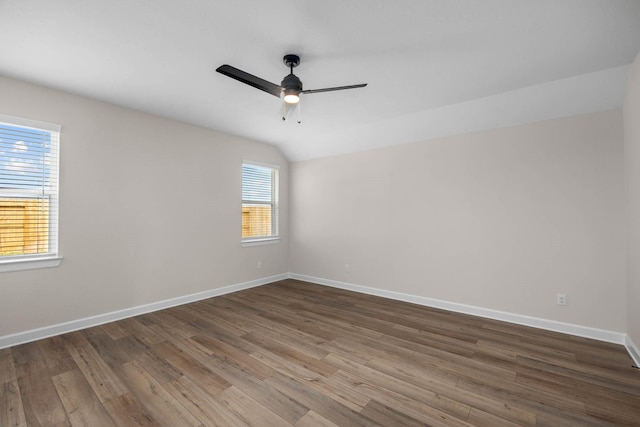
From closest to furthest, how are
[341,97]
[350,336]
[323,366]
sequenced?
[323,366]
[350,336]
[341,97]

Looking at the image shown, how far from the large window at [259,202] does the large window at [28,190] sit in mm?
2439

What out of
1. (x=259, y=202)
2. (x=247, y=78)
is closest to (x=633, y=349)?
(x=247, y=78)

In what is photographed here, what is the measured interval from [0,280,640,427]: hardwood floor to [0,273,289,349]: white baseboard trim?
0.39 ft

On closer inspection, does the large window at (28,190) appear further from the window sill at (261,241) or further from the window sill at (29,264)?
the window sill at (261,241)

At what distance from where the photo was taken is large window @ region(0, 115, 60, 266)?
9.00 feet

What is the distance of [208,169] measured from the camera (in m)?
4.33

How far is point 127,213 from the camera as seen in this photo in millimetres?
3488

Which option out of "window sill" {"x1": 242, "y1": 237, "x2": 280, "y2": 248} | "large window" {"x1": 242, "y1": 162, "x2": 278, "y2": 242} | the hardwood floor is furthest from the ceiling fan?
"window sill" {"x1": 242, "y1": 237, "x2": 280, "y2": 248}

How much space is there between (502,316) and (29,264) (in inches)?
204

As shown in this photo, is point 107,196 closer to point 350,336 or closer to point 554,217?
point 350,336

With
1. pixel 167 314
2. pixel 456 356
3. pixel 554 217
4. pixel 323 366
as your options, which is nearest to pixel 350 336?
pixel 323 366

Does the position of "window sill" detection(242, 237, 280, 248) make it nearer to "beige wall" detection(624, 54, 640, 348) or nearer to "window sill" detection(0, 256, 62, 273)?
"window sill" detection(0, 256, 62, 273)

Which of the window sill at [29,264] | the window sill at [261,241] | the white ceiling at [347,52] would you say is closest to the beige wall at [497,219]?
the white ceiling at [347,52]

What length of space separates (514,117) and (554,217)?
1.21 metres
